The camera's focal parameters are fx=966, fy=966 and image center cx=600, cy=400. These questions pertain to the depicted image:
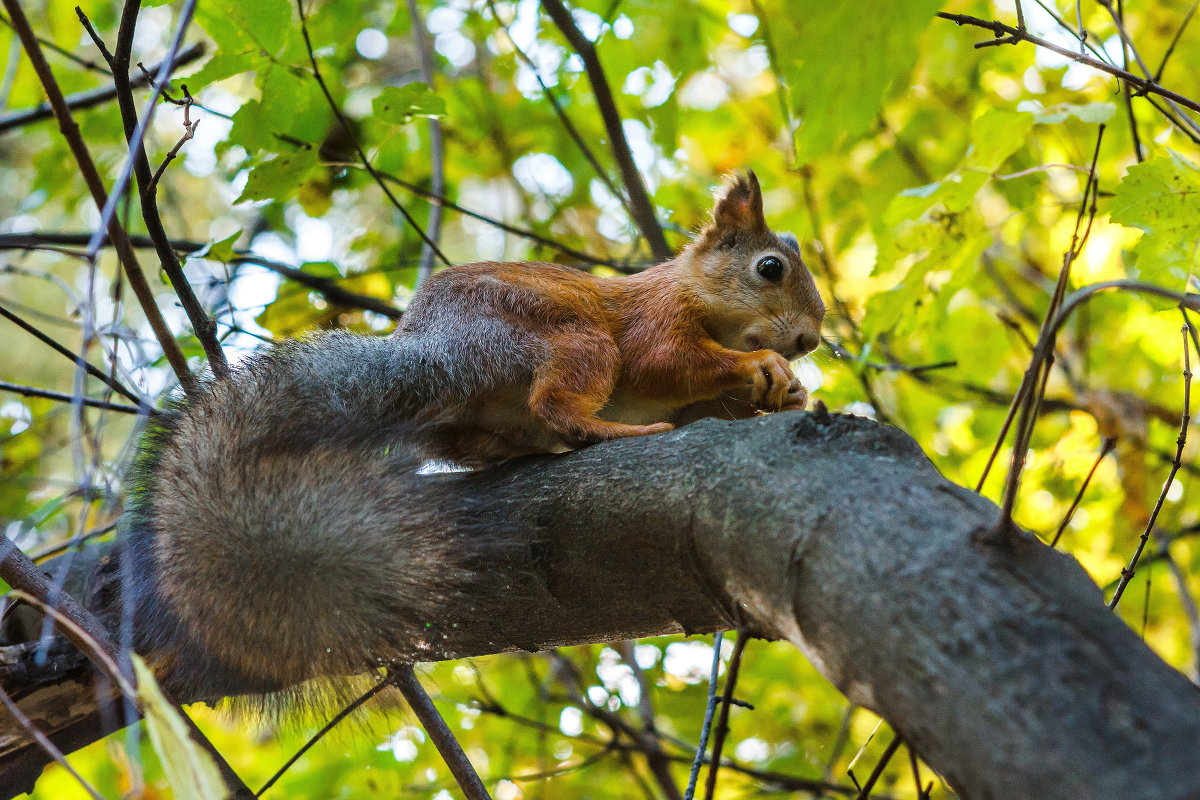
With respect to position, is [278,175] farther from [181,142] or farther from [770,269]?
[770,269]

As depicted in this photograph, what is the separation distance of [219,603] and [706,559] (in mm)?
907

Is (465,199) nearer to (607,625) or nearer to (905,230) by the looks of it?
(905,230)

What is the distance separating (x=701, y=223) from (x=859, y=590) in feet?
7.23

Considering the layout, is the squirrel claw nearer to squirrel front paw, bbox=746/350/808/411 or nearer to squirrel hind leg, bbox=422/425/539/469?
squirrel front paw, bbox=746/350/808/411

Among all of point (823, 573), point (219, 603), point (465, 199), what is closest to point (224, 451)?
point (219, 603)

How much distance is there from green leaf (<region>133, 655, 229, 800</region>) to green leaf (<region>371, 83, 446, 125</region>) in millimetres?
1530

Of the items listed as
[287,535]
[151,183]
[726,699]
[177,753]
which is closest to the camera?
[177,753]

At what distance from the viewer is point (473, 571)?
5.40 feet

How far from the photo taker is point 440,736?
1962mm

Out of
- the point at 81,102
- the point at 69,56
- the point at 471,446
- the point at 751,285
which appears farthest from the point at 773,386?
the point at 81,102

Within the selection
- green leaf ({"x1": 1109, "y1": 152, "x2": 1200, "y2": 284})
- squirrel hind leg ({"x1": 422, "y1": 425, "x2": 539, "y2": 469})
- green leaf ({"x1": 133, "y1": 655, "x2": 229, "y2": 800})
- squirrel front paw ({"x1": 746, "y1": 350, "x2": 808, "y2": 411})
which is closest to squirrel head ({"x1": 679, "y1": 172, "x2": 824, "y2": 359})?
squirrel front paw ({"x1": 746, "y1": 350, "x2": 808, "y2": 411})

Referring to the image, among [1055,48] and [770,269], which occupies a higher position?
[770,269]

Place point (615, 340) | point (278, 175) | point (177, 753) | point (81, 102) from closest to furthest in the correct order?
point (177, 753) < point (278, 175) < point (615, 340) < point (81, 102)

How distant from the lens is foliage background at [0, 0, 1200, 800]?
2.22 metres
